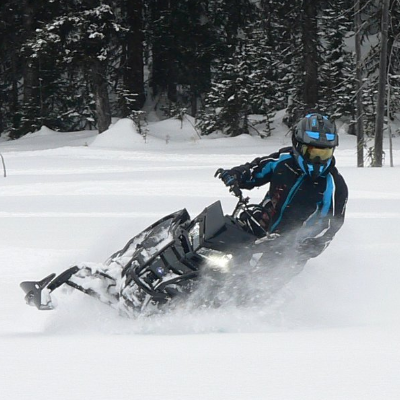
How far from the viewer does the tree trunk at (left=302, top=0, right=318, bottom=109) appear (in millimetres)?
24750

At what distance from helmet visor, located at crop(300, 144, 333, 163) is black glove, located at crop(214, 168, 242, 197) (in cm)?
58

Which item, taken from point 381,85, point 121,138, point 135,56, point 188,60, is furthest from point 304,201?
point 188,60

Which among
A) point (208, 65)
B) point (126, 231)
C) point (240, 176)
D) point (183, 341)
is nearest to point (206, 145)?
point (208, 65)

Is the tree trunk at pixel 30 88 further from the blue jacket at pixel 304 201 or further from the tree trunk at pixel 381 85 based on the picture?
the blue jacket at pixel 304 201

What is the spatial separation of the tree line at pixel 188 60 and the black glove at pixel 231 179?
1714cm

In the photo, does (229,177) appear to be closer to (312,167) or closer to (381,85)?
(312,167)

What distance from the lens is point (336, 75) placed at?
83.6ft

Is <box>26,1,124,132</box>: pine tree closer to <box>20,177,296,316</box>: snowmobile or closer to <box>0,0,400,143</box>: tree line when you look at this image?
<box>0,0,400,143</box>: tree line

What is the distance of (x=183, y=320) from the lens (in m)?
4.85

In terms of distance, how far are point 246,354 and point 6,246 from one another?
16.3ft

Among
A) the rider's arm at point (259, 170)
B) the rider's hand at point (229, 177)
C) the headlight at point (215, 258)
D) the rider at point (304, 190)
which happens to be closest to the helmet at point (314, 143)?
the rider at point (304, 190)

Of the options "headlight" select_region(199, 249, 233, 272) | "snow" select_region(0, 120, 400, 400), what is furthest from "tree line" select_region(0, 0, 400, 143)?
"headlight" select_region(199, 249, 233, 272)

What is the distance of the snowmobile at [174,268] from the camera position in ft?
15.6

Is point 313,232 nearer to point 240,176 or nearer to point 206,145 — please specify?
point 240,176
